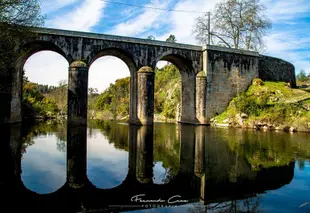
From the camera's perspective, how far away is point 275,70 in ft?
94.2

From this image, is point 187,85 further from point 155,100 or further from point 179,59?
point 155,100

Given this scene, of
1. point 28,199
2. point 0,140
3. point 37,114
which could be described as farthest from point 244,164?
point 37,114

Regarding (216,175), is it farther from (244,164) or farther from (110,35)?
(110,35)

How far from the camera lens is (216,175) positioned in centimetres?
588

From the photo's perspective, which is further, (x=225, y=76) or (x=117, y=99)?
(x=117, y=99)

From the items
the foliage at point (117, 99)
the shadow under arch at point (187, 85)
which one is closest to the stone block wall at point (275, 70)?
the shadow under arch at point (187, 85)

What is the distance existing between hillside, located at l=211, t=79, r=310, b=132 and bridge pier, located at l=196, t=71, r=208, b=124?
1.10 metres

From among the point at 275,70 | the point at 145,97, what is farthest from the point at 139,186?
the point at 275,70

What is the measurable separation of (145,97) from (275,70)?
57.1ft

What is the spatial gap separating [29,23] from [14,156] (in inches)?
311

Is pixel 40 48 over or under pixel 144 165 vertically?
over

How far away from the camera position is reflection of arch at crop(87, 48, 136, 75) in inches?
773

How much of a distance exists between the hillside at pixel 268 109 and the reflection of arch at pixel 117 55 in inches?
353

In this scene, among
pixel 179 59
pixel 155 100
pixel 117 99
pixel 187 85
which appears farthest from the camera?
pixel 117 99
